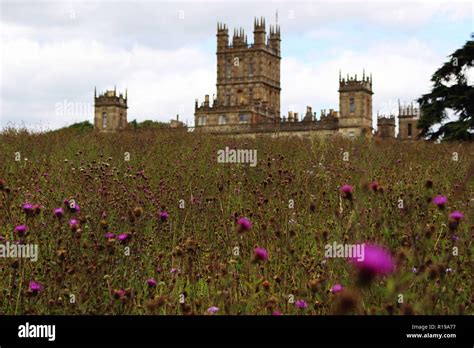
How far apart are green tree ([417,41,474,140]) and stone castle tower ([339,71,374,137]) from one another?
41.5 m

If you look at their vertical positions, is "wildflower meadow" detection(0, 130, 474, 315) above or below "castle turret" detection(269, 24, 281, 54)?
below

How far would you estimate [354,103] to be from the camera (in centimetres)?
6906

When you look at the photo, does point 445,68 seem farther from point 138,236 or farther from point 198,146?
point 138,236

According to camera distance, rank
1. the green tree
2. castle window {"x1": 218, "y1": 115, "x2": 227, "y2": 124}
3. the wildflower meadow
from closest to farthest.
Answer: the wildflower meadow < the green tree < castle window {"x1": 218, "y1": 115, "x2": 227, "y2": 124}

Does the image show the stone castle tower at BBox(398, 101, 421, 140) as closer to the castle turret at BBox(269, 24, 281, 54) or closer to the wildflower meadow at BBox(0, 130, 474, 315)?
the castle turret at BBox(269, 24, 281, 54)

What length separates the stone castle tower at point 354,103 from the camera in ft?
222

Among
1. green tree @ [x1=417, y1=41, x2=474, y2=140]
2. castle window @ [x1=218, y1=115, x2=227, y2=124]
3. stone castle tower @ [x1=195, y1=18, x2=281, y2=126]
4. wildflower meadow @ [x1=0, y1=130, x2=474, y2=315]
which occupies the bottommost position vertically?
wildflower meadow @ [x1=0, y1=130, x2=474, y2=315]

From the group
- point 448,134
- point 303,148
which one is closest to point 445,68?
point 448,134

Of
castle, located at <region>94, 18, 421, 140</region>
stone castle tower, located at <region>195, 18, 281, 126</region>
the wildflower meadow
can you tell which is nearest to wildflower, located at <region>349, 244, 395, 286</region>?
the wildflower meadow

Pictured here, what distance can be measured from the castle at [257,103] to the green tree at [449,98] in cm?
3818

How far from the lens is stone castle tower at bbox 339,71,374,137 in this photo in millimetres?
67562

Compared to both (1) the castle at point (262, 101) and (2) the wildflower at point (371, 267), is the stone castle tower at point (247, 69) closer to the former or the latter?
(1) the castle at point (262, 101)

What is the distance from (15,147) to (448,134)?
17.8 m

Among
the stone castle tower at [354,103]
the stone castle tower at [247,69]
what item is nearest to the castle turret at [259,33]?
the stone castle tower at [247,69]
